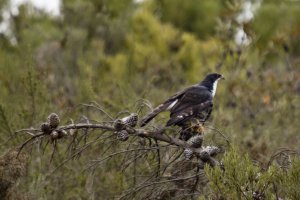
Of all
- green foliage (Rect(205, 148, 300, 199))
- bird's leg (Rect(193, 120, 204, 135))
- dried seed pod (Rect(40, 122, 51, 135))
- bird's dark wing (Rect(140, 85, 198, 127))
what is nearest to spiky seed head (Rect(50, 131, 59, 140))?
dried seed pod (Rect(40, 122, 51, 135))

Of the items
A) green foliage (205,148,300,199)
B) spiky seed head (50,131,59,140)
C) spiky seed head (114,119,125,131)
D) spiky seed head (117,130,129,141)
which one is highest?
spiky seed head (114,119,125,131)

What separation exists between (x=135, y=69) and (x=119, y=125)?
7880 mm

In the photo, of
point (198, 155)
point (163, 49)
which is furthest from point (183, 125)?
point (163, 49)

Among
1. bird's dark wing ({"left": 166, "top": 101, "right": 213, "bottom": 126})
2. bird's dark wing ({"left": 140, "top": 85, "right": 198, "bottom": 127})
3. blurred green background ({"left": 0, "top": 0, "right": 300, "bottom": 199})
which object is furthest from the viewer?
blurred green background ({"left": 0, "top": 0, "right": 300, "bottom": 199})

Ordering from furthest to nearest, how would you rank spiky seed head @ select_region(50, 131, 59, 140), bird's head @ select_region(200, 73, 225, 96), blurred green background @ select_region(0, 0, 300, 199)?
blurred green background @ select_region(0, 0, 300, 199)
bird's head @ select_region(200, 73, 225, 96)
spiky seed head @ select_region(50, 131, 59, 140)

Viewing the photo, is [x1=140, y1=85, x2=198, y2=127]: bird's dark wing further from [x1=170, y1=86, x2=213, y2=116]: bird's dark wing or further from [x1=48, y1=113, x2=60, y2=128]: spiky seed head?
[x1=48, y1=113, x2=60, y2=128]: spiky seed head

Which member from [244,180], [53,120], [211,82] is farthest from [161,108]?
[211,82]

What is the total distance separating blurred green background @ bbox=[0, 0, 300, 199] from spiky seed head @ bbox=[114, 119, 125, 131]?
635 millimetres

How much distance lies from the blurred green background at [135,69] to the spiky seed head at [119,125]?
25.0 inches

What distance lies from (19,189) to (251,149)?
223 cm

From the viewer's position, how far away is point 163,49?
50.4 ft

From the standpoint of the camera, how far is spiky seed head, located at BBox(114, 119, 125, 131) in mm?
4586

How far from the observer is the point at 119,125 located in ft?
15.1

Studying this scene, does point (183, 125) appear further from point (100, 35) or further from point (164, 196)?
point (100, 35)
